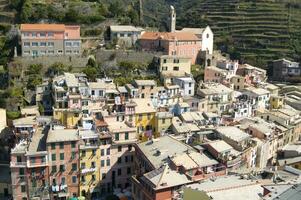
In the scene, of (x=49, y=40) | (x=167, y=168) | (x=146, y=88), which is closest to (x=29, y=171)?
(x=167, y=168)

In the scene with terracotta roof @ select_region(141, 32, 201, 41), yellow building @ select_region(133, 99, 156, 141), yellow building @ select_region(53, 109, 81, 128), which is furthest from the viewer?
terracotta roof @ select_region(141, 32, 201, 41)

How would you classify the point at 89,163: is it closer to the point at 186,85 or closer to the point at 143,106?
the point at 143,106

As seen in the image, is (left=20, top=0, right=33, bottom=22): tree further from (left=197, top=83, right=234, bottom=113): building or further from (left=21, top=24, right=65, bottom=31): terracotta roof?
(left=197, top=83, right=234, bottom=113): building

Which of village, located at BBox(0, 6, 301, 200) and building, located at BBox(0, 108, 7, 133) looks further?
building, located at BBox(0, 108, 7, 133)

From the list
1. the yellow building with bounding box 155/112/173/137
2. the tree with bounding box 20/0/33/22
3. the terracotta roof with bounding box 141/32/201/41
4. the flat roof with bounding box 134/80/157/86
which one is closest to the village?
the flat roof with bounding box 134/80/157/86

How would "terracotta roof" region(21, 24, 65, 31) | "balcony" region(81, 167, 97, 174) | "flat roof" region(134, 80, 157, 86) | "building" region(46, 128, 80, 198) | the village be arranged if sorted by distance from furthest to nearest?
"terracotta roof" region(21, 24, 65, 31), "flat roof" region(134, 80, 157, 86), "balcony" region(81, 167, 97, 174), "building" region(46, 128, 80, 198), the village

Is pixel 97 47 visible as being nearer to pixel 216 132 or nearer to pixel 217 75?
pixel 217 75

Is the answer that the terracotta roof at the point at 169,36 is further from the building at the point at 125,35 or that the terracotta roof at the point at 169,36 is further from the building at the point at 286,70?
the building at the point at 286,70
